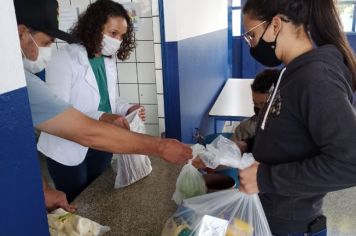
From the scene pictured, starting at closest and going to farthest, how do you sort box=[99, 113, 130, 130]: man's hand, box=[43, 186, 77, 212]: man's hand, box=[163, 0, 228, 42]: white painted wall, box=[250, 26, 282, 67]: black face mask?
box=[250, 26, 282, 67]: black face mask, box=[43, 186, 77, 212]: man's hand, box=[99, 113, 130, 130]: man's hand, box=[163, 0, 228, 42]: white painted wall

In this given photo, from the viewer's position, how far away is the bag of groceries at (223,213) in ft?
2.79

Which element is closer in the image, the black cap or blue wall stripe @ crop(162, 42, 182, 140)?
the black cap

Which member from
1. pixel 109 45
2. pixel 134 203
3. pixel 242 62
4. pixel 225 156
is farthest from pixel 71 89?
pixel 242 62

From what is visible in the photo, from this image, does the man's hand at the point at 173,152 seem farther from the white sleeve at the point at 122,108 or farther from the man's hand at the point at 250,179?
the white sleeve at the point at 122,108

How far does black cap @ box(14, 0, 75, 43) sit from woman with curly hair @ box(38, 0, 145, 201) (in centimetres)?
43

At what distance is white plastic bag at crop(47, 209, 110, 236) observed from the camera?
0.98 m

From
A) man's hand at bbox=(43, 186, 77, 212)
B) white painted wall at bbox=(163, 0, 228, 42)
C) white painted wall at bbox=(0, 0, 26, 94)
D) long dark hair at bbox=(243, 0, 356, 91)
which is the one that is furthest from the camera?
white painted wall at bbox=(163, 0, 228, 42)

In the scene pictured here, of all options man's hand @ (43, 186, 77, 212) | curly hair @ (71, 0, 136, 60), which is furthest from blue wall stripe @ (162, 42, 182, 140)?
man's hand @ (43, 186, 77, 212)

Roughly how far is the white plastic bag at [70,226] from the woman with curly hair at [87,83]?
0.47 meters

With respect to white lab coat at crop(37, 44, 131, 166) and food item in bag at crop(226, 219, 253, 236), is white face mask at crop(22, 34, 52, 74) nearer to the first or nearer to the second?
white lab coat at crop(37, 44, 131, 166)

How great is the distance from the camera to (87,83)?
5.07 ft

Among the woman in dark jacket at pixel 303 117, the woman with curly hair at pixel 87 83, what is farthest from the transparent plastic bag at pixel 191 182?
the woman with curly hair at pixel 87 83

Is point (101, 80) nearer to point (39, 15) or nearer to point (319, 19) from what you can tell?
point (39, 15)

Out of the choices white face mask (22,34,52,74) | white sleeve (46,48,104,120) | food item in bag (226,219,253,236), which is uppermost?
white face mask (22,34,52,74)
